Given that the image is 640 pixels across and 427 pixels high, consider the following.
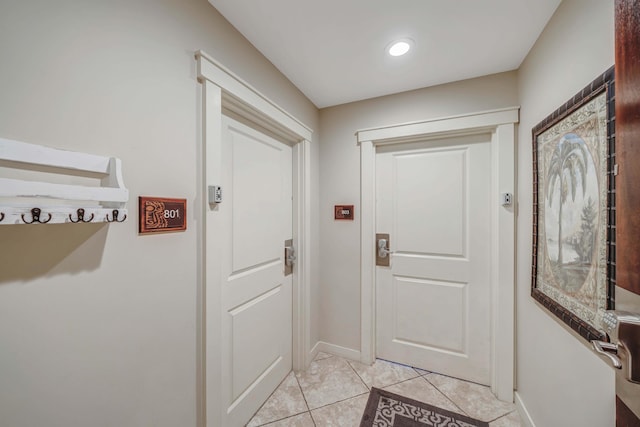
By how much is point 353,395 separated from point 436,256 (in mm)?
1224

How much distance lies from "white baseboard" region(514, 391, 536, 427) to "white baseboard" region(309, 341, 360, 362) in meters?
1.12

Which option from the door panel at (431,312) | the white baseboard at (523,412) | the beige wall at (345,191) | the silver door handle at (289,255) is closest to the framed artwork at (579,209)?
the door panel at (431,312)

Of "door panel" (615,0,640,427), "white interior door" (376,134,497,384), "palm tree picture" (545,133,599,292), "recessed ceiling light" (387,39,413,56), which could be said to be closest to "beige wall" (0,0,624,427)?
"palm tree picture" (545,133,599,292)

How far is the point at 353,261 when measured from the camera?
2.16m

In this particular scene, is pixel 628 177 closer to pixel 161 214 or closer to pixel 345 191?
pixel 161 214

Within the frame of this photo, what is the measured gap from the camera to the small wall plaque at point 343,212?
216cm

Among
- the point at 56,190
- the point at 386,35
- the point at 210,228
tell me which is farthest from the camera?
the point at 386,35

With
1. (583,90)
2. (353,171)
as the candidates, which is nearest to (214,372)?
(353,171)

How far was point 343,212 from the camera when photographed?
2.19 m

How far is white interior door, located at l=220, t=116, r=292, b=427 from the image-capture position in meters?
1.40

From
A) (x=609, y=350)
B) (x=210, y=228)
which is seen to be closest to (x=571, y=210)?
(x=609, y=350)

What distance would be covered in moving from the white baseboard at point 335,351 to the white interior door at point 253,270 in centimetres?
33

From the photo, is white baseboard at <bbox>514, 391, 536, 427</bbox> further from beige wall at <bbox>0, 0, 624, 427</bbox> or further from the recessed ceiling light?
the recessed ceiling light

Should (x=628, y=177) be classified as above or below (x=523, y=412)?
above
